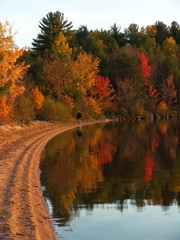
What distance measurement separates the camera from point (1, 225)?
9180 mm

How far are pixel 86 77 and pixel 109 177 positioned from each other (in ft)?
172

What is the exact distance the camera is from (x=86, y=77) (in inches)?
2665

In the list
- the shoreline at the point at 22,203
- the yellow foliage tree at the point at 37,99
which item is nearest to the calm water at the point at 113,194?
the shoreline at the point at 22,203

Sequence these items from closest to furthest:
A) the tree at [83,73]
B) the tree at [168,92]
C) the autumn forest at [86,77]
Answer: the autumn forest at [86,77], the tree at [83,73], the tree at [168,92]

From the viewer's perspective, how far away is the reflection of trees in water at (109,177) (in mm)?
12195

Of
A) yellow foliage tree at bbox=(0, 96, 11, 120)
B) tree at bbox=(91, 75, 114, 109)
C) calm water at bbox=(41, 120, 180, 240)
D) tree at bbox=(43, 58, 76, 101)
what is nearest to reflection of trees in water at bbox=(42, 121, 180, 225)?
calm water at bbox=(41, 120, 180, 240)

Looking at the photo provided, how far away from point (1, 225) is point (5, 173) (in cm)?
685

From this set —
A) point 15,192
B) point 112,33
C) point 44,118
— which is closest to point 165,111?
point 112,33

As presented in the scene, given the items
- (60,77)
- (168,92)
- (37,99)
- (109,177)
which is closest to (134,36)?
(168,92)

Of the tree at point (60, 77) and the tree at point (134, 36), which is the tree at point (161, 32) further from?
the tree at point (60, 77)

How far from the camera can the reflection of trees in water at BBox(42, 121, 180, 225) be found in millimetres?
12195

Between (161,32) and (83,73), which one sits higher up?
(161,32)

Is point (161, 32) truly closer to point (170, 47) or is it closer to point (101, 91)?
point (170, 47)

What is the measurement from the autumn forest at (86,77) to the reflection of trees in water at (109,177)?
1052 centimetres
